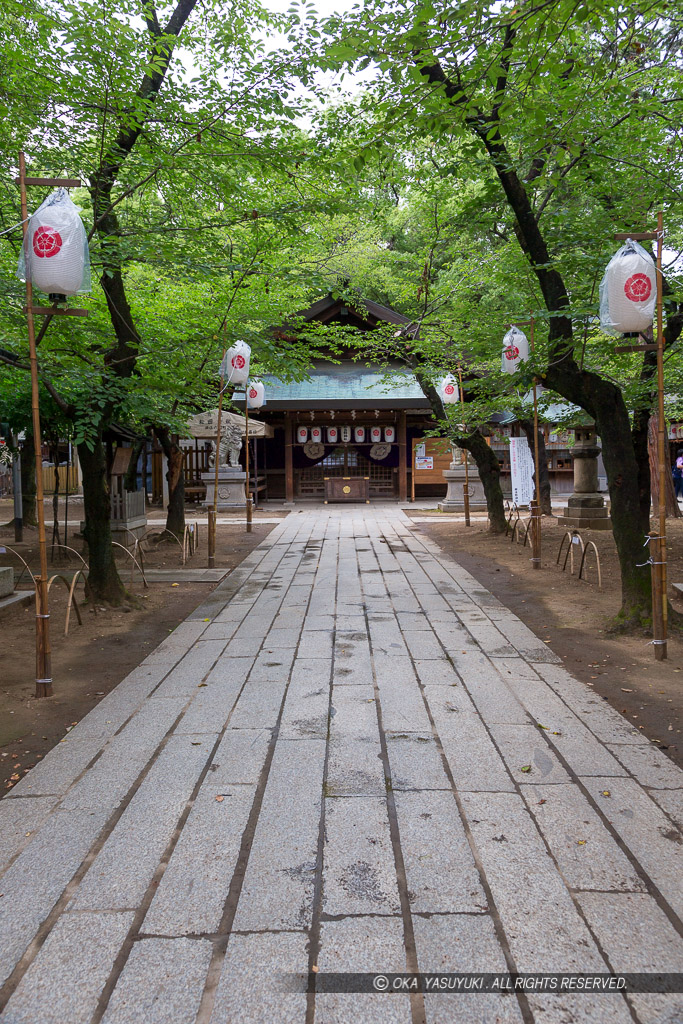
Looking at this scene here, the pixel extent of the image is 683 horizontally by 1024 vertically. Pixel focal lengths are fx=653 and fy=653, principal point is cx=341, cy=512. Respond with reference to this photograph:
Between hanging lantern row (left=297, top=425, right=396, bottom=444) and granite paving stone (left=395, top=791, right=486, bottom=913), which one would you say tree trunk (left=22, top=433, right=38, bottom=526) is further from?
granite paving stone (left=395, top=791, right=486, bottom=913)

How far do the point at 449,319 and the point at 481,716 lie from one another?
1025cm

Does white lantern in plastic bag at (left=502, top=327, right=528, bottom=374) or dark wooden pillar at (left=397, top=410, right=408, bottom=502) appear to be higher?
white lantern in plastic bag at (left=502, top=327, right=528, bottom=374)

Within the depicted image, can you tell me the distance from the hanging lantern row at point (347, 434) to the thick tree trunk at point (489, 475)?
797cm

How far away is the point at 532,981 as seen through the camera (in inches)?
74.1

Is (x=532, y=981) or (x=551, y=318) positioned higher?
(x=551, y=318)

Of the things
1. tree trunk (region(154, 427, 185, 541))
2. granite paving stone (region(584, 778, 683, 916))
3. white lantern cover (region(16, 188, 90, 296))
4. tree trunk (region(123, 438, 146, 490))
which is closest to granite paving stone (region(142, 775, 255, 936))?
granite paving stone (region(584, 778, 683, 916))

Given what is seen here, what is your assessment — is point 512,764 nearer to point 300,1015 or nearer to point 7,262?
point 300,1015

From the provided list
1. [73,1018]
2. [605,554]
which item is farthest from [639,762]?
[605,554]

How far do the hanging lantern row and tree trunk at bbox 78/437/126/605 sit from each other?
48.7ft

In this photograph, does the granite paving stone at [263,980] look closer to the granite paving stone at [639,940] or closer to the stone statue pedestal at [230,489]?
the granite paving stone at [639,940]

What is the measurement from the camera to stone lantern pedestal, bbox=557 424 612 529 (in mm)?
13508

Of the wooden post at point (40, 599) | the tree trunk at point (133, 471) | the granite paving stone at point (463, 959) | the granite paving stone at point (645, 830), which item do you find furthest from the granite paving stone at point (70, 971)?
the tree trunk at point (133, 471)

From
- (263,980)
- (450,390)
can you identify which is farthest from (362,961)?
(450,390)

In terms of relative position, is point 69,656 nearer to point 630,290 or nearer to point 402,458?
point 630,290
